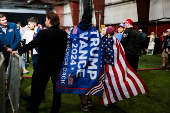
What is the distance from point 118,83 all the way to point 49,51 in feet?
4.28

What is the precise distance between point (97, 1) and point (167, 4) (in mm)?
8825

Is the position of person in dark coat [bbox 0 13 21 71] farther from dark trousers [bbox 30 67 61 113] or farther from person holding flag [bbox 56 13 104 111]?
person holding flag [bbox 56 13 104 111]

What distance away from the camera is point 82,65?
8.55 feet

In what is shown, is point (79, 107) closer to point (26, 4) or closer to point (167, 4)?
point (167, 4)

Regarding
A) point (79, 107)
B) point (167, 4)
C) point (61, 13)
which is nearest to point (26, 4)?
point (61, 13)

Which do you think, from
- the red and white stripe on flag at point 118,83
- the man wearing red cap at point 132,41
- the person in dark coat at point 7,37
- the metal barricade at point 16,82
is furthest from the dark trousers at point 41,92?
the man wearing red cap at point 132,41

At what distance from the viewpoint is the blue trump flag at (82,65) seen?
8.59 feet

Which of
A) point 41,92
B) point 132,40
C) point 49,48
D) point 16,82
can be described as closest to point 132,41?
point 132,40

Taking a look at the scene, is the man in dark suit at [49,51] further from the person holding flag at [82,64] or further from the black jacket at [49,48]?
the person holding flag at [82,64]

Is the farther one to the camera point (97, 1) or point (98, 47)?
point (97, 1)

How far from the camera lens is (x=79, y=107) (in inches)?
132

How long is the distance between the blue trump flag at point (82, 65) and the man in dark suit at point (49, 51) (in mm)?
151

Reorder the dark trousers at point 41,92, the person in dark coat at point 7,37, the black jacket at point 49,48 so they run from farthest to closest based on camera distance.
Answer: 1. the person in dark coat at point 7,37
2. the dark trousers at point 41,92
3. the black jacket at point 49,48

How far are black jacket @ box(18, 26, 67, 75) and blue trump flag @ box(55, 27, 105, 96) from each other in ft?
0.49
